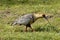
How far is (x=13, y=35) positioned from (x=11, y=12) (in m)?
4.40

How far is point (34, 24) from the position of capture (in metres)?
11.1

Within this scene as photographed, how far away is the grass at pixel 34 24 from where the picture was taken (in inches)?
359

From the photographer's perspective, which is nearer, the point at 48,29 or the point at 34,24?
the point at 48,29

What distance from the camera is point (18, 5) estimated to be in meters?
15.0

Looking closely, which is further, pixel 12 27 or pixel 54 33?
pixel 12 27

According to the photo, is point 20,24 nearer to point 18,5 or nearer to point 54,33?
point 54,33

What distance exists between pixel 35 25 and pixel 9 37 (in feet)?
6.86

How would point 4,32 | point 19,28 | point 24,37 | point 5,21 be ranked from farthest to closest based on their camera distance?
point 5,21 → point 19,28 → point 4,32 → point 24,37

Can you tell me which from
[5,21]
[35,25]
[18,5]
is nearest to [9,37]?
[35,25]

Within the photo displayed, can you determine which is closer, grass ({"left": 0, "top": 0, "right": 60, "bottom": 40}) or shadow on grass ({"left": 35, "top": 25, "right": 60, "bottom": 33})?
grass ({"left": 0, "top": 0, "right": 60, "bottom": 40})

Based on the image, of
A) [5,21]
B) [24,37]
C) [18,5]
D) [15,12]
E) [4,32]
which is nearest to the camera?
[24,37]

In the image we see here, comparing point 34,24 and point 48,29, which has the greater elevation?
point 48,29

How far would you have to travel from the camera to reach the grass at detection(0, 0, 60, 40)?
29.9ft

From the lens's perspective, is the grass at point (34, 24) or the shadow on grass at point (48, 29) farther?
the shadow on grass at point (48, 29)
